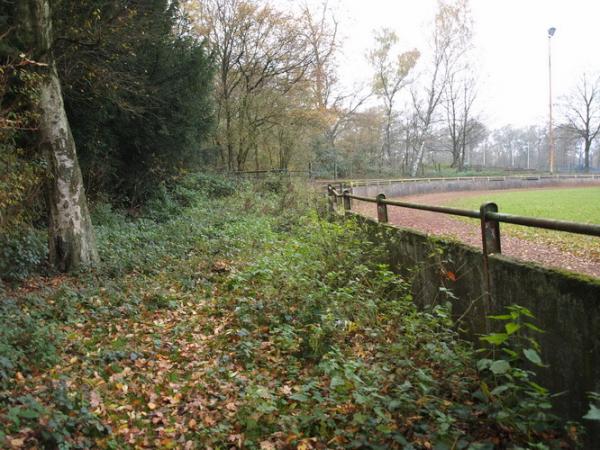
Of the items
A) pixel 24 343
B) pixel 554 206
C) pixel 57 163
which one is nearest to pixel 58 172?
pixel 57 163

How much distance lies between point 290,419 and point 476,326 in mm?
2032

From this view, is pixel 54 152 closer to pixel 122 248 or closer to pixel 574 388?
pixel 122 248

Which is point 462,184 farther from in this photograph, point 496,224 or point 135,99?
point 496,224

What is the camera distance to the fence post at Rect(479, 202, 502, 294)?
3.50 meters

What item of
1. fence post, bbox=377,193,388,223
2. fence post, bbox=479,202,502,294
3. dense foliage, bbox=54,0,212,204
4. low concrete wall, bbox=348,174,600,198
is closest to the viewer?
fence post, bbox=479,202,502,294

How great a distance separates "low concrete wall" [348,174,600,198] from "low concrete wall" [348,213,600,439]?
18.0 m

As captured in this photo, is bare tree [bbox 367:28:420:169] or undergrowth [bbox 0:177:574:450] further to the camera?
bare tree [bbox 367:28:420:169]

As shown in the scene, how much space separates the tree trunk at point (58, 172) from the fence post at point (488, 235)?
6.52m

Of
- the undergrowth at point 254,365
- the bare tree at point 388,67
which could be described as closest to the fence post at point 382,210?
the undergrowth at point 254,365

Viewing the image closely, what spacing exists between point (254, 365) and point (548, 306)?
2.82 m

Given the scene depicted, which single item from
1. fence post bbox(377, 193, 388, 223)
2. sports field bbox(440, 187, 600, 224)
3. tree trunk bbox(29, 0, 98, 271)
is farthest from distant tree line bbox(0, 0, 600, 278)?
sports field bbox(440, 187, 600, 224)

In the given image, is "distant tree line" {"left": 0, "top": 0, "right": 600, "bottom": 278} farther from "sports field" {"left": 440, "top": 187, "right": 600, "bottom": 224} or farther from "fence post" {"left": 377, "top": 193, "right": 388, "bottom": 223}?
"sports field" {"left": 440, "top": 187, "right": 600, "bottom": 224}

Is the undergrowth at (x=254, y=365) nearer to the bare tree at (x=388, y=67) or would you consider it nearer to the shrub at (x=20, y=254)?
the shrub at (x=20, y=254)

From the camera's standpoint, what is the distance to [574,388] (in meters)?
2.64
